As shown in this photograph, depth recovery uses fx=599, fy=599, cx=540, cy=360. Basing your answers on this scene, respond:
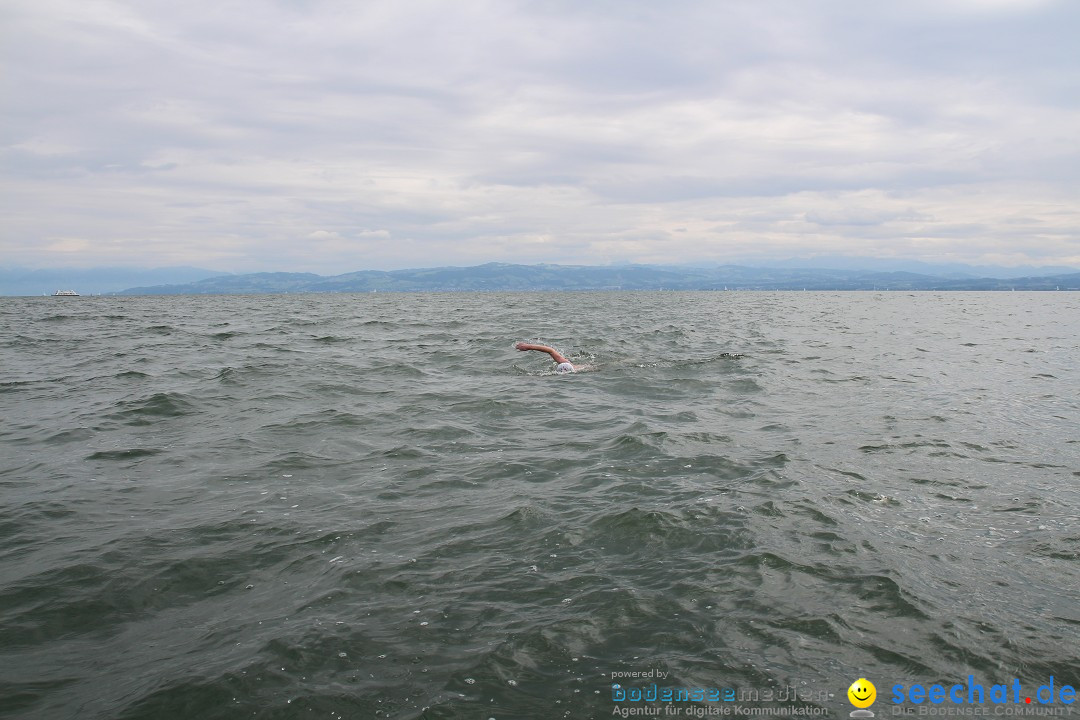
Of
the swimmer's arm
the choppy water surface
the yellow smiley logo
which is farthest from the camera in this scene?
the swimmer's arm

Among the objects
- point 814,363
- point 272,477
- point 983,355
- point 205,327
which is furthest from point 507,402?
point 205,327

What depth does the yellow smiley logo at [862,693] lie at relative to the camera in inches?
169

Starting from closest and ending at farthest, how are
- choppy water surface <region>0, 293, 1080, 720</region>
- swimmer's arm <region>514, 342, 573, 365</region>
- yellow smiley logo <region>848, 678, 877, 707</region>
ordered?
1. yellow smiley logo <region>848, 678, 877, 707</region>
2. choppy water surface <region>0, 293, 1080, 720</region>
3. swimmer's arm <region>514, 342, 573, 365</region>

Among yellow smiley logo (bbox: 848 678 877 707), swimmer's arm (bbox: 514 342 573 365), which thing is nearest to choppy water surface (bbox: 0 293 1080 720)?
yellow smiley logo (bbox: 848 678 877 707)

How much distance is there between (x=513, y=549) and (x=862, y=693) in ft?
11.5

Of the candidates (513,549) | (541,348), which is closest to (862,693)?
(513,549)

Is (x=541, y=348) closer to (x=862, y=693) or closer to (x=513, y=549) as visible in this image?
(x=513, y=549)

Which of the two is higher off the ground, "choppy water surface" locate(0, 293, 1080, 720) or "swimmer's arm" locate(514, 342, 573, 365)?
"swimmer's arm" locate(514, 342, 573, 365)

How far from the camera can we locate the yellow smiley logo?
4.29m

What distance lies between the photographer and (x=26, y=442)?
11109mm

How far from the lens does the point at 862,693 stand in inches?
172

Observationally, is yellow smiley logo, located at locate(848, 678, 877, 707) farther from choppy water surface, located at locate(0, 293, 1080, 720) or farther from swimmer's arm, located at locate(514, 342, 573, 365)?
swimmer's arm, located at locate(514, 342, 573, 365)

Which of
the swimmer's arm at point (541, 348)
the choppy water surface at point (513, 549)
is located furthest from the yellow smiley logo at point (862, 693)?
the swimmer's arm at point (541, 348)

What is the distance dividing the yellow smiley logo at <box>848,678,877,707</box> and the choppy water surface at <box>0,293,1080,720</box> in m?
0.08
